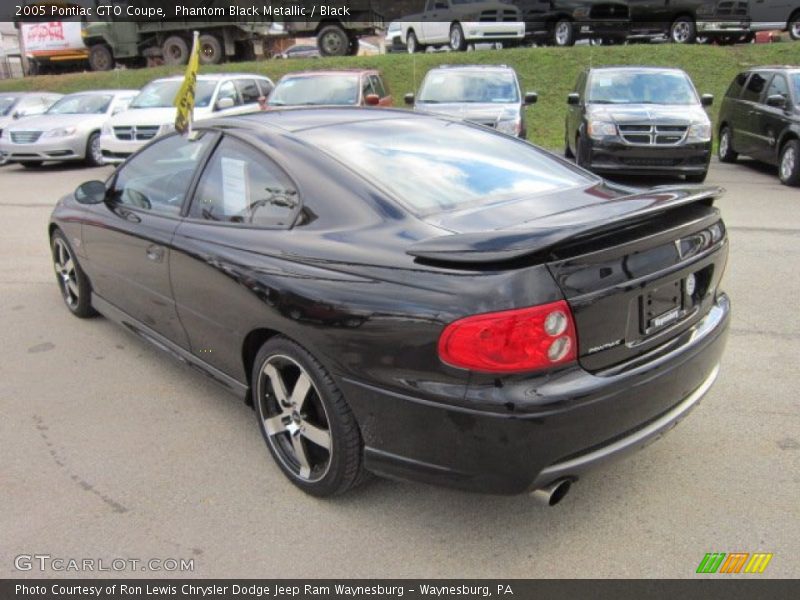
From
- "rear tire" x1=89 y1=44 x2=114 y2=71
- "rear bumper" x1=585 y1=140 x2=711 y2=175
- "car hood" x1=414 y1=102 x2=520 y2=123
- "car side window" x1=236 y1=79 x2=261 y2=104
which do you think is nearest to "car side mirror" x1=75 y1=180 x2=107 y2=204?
"car hood" x1=414 y1=102 x2=520 y2=123

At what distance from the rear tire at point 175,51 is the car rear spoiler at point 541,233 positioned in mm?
23399

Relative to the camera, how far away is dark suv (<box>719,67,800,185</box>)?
9758 millimetres

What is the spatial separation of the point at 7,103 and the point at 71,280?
14.9 m

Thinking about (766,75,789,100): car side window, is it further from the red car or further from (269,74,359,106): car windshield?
(269,74,359,106): car windshield

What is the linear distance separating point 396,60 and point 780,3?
412 inches

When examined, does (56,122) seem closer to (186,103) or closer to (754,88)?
(186,103)

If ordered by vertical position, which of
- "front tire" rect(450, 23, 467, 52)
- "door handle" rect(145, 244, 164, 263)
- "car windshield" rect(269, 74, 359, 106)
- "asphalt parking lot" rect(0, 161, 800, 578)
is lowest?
"asphalt parking lot" rect(0, 161, 800, 578)

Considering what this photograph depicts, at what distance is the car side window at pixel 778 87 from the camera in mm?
10125

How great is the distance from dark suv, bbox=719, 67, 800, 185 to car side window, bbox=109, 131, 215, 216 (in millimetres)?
8881

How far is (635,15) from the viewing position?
63.6ft

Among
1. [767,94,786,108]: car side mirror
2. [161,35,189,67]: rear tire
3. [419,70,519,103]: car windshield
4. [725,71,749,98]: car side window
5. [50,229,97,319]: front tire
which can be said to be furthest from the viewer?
[161,35,189,67]: rear tire

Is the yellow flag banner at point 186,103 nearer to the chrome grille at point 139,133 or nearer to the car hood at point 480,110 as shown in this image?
the car hood at point 480,110

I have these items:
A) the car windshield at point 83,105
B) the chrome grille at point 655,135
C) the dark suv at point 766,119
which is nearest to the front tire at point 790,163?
the dark suv at point 766,119

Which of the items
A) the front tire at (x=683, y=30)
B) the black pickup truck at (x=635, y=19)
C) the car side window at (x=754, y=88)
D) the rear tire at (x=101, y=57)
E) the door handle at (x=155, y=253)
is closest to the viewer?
the door handle at (x=155, y=253)
